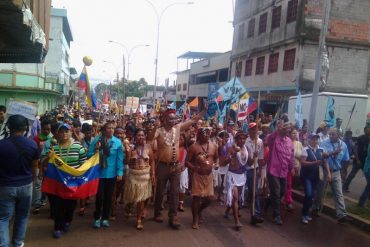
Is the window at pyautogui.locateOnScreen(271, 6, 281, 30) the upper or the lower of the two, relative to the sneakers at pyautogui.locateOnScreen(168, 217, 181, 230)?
upper

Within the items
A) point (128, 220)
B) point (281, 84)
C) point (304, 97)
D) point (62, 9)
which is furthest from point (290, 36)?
point (62, 9)

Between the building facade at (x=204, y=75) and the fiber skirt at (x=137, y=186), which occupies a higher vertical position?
the building facade at (x=204, y=75)

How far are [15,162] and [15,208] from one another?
23.6 inches

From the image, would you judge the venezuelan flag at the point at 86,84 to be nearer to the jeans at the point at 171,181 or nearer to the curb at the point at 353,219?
the jeans at the point at 171,181

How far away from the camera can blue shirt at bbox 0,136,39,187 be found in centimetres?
410

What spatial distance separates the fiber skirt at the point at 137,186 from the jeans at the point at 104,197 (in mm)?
279

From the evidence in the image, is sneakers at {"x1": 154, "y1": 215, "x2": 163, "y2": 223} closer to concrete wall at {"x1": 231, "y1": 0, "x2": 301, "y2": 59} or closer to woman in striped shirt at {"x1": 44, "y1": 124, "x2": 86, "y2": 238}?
woman in striped shirt at {"x1": 44, "y1": 124, "x2": 86, "y2": 238}

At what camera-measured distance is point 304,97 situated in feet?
53.1

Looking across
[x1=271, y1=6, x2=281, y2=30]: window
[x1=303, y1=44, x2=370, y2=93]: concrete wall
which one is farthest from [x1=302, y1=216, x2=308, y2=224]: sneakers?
[x1=271, y1=6, x2=281, y2=30]: window

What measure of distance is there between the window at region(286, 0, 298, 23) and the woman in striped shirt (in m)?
19.8

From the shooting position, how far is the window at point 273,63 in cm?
2455

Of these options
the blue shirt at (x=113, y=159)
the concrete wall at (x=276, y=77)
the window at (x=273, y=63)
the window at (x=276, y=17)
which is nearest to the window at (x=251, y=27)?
the concrete wall at (x=276, y=77)

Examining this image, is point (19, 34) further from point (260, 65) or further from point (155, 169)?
point (260, 65)

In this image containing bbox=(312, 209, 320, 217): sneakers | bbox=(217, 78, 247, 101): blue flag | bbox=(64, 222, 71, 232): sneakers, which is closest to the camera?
bbox=(64, 222, 71, 232): sneakers
